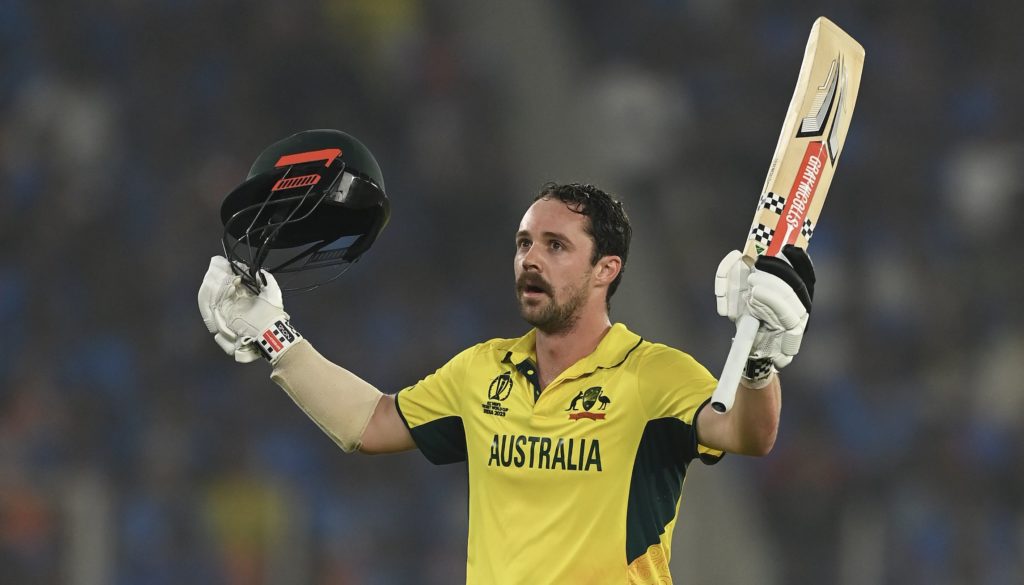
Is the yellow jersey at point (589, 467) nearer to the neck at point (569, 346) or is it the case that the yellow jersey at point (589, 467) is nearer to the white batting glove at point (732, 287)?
the neck at point (569, 346)

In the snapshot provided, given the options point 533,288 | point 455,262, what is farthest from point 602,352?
point 455,262

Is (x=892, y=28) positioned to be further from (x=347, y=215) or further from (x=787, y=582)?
(x=347, y=215)

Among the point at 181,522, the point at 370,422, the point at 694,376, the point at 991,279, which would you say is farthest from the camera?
the point at 991,279

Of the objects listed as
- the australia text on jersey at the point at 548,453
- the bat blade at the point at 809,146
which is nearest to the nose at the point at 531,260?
the australia text on jersey at the point at 548,453

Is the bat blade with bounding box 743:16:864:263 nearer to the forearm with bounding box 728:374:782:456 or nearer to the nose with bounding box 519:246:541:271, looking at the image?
the forearm with bounding box 728:374:782:456

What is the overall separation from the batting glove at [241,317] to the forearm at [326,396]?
38 mm

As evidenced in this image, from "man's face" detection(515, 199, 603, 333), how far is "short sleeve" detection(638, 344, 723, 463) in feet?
0.70

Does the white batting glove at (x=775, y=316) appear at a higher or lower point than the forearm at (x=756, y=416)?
higher

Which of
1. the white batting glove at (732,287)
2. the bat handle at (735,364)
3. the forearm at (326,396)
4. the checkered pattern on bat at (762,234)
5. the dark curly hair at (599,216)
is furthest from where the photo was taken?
the forearm at (326,396)

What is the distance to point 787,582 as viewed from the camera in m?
5.68

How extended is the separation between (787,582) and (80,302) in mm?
3595

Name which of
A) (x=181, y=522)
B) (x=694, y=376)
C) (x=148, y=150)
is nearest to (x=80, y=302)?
(x=148, y=150)

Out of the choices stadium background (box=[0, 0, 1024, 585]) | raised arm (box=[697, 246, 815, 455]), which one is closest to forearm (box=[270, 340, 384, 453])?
raised arm (box=[697, 246, 815, 455])

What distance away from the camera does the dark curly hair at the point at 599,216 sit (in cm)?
313
